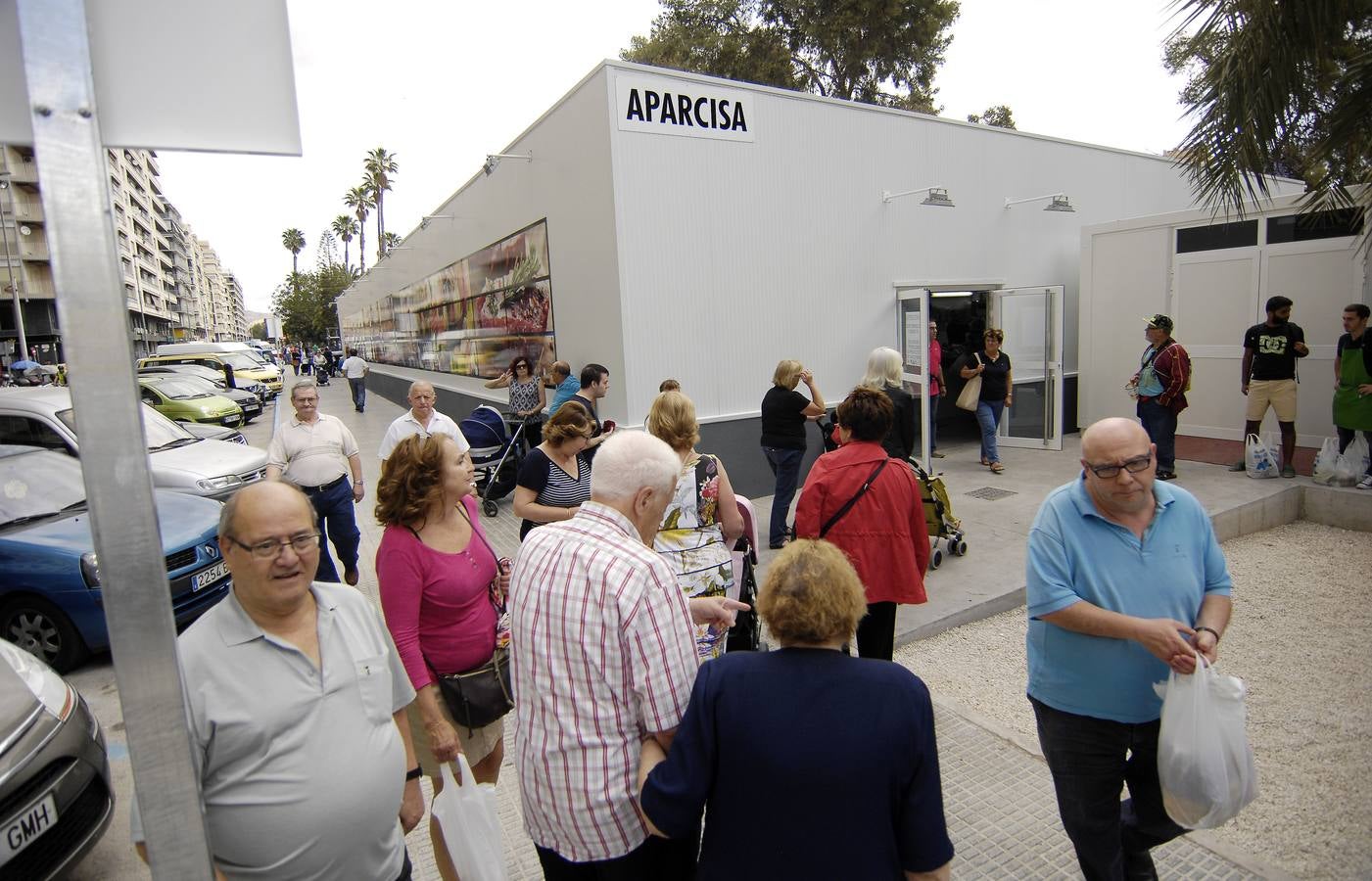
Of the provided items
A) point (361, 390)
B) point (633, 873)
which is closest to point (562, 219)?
point (633, 873)

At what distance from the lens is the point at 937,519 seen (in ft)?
19.2

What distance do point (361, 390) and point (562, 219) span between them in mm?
16567

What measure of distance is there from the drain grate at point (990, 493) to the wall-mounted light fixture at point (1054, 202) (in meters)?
5.27

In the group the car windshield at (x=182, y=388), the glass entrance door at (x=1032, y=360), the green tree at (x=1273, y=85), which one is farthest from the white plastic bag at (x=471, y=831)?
the car windshield at (x=182, y=388)

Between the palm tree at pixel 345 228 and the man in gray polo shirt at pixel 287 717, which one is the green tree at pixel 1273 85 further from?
the palm tree at pixel 345 228

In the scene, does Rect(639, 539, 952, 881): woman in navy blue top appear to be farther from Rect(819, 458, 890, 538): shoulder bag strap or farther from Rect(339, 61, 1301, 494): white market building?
Rect(339, 61, 1301, 494): white market building

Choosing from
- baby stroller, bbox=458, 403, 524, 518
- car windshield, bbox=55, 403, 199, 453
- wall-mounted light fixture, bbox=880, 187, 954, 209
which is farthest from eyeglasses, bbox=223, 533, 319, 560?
wall-mounted light fixture, bbox=880, 187, 954, 209

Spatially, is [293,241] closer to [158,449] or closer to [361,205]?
[361,205]

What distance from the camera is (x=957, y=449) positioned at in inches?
456

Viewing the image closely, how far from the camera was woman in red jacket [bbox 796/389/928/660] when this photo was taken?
12.2 ft

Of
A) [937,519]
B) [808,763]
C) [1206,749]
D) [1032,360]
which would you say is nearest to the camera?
[808,763]

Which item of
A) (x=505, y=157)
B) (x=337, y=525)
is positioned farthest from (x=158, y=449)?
(x=505, y=157)

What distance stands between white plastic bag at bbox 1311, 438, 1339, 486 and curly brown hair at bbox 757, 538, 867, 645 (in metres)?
8.38

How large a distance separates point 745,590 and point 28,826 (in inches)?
120
